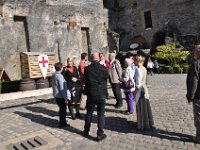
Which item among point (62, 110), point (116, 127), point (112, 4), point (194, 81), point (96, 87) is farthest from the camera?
point (112, 4)

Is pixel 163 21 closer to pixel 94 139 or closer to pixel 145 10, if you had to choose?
pixel 145 10

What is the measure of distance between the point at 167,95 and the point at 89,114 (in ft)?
16.1

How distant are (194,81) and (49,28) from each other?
1185 centimetres

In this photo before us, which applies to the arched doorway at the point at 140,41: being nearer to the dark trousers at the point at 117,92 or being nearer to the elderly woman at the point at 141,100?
the dark trousers at the point at 117,92

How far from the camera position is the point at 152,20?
26.8 meters

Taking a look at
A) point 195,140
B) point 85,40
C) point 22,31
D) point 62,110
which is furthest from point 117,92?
point 85,40

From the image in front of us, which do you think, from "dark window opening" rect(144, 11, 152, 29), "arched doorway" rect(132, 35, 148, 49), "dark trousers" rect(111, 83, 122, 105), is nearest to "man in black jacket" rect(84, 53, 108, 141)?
"dark trousers" rect(111, 83, 122, 105)

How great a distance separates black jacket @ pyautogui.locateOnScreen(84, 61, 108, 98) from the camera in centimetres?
532

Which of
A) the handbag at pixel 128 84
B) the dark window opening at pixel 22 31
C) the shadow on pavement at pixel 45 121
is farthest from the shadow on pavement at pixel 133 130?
the dark window opening at pixel 22 31

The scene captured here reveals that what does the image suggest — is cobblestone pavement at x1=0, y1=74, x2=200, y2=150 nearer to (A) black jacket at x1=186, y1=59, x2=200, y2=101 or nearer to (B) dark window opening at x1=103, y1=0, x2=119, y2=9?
(A) black jacket at x1=186, y1=59, x2=200, y2=101

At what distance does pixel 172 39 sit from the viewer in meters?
23.1

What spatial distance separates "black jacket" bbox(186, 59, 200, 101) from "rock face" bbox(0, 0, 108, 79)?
10638 mm

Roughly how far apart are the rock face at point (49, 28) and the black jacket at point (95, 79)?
29.7 feet

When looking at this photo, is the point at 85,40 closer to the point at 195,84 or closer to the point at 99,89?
the point at 99,89
